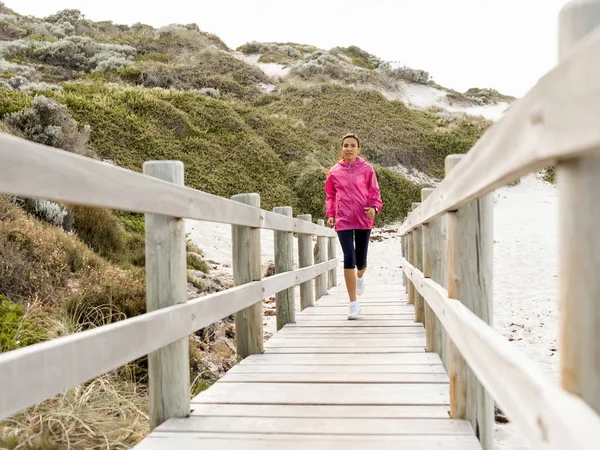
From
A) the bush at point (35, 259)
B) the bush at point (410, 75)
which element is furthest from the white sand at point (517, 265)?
the bush at point (410, 75)

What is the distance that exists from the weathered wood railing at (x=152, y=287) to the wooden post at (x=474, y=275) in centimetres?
119

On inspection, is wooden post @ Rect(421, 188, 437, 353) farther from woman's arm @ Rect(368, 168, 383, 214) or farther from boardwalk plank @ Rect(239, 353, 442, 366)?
woman's arm @ Rect(368, 168, 383, 214)

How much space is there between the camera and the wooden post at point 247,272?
4.02m

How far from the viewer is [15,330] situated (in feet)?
11.1

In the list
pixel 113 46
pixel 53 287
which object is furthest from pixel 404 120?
pixel 53 287

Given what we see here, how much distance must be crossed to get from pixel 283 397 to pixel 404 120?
2731 cm

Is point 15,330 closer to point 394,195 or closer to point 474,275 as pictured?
point 474,275

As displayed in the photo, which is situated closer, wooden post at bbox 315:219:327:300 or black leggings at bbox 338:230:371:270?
black leggings at bbox 338:230:371:270

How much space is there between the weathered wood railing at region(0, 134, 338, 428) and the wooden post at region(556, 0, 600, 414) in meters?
1.21

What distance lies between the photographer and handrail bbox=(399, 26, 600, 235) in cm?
84

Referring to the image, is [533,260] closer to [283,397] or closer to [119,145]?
[283,397]

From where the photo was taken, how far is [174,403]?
266cm

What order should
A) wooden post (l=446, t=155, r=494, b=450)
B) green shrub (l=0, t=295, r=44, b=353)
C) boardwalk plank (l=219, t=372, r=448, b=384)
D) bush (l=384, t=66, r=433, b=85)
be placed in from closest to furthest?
wooden post (l=446, t=155, r=494, b=450) < green shrub (l=0, t=295, r=44, b=353) < boardwalk plank (l=219, t=372, r=448, b=384) < bush (l=384, t=66, r=433, b=85)

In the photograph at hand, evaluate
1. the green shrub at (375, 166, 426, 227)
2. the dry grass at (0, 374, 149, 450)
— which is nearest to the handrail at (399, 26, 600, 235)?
the dry grass at (0, 374, 149, 450)
